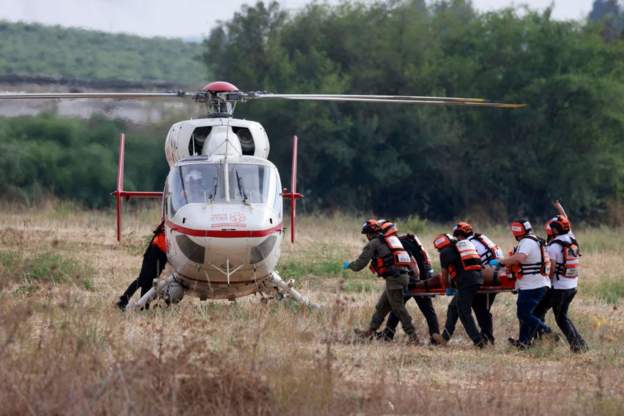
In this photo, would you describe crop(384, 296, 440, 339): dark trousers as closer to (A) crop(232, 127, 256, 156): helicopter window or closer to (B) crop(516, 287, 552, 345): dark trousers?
(B) crop(516, 287, 552, 345): dark trousers

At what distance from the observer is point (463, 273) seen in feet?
48.3

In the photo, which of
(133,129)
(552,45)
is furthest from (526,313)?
(552,45)

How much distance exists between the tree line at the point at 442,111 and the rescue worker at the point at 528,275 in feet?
86.4

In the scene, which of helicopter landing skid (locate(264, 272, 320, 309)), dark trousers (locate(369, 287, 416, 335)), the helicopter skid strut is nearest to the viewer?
dark trousers (locate(369, 287, 416, 335))

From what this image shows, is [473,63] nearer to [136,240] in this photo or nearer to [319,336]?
[136,240]

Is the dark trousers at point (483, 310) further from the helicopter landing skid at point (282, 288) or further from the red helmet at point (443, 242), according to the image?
the helicopter landing skid at point (282, 288)

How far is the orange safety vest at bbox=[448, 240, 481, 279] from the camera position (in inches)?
578

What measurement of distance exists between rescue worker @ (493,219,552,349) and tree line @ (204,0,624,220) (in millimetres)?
26345

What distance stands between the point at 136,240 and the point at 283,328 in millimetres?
14203

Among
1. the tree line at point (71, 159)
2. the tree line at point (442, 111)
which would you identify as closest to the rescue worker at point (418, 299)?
the tree line at point (71, 159)

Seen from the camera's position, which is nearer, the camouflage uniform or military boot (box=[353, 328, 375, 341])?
military boot (box=[353, 328, 375, 341])

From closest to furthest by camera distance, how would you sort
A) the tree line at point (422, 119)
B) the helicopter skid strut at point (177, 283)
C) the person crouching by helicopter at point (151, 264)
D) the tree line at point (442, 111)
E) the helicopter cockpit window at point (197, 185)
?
1. the helicopter cockpit window at point (197, 185)
2. the helicopter skid strut at point (177, 283)
3. the person crouching by helicopter at point (151, 264)
4. the tree line at point (422, 119)
5. the tree line at point (442, 111)

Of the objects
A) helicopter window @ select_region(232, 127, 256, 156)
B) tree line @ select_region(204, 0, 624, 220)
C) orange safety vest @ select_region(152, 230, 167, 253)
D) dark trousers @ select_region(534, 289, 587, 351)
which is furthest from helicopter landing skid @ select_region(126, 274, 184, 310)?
tree line @ select_region(204, 0, 624, 220)

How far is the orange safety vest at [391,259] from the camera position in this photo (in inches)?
590
